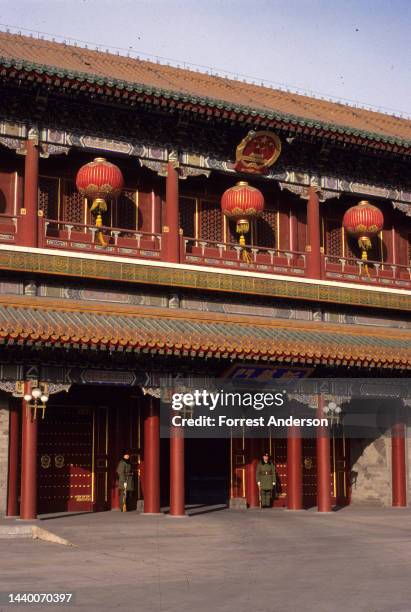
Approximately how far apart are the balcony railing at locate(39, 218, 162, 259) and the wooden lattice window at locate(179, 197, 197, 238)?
1180 mm

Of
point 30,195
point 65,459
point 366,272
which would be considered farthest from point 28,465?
point 366,272

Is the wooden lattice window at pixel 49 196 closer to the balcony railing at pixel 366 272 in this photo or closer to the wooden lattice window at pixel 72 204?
the wooden lattice window at pixel 72 204

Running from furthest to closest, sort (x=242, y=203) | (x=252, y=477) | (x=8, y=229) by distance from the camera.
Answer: (x=252, y=477) → (x=242, y=203) → (x=8, y=229)

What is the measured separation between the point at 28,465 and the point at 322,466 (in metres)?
7.00

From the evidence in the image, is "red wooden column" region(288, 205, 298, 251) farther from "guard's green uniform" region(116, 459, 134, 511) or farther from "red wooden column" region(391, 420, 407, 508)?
"guard's green uniform" region(116, 459, 134, 511)

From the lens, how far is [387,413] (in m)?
24.6

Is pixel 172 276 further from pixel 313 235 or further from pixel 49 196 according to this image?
pixel 313 235

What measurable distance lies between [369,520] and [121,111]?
34.7ft

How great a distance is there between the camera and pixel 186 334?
20.4m

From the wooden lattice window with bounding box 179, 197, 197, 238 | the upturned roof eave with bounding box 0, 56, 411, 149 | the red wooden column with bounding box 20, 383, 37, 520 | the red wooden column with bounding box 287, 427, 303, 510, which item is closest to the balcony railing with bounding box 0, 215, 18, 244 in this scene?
the upturned roof eave with bounding box 0, 56, 411, 149

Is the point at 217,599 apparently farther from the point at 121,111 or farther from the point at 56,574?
the point at 121,111

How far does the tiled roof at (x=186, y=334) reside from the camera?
738 inches

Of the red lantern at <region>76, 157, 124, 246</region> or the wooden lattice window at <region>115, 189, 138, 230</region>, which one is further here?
the wooden lattice window at <region>115, 189, 138, 230</region>

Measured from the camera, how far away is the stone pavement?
34.8 feet
